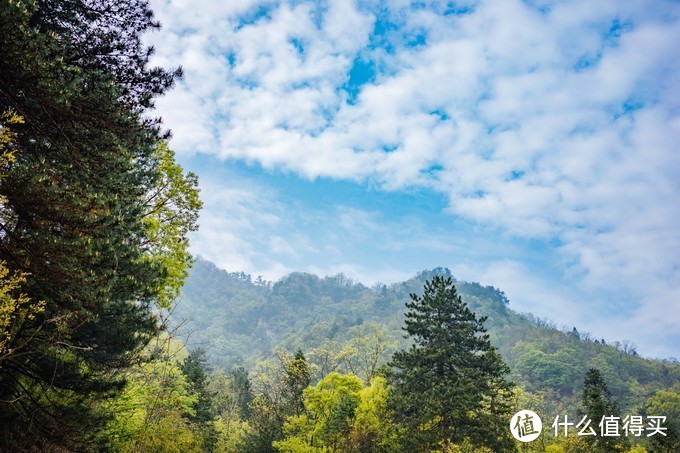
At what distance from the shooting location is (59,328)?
22.5 ft

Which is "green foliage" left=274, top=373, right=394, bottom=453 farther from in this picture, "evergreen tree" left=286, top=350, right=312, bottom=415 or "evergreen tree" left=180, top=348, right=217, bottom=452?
"evergreen tree" left=180, top=348, right=217, bottom=452

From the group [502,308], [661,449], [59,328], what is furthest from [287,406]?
[502,308]

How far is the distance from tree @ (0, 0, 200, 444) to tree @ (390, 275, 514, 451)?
50.5 feet

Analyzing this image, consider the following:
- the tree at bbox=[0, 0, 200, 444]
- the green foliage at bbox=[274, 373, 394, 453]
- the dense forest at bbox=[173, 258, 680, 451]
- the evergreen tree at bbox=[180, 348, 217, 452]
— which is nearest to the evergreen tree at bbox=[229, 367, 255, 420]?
the dense forest at bbox=[173, 258, 680, 451]

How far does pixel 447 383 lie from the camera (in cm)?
1955

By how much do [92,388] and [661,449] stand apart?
3069cm

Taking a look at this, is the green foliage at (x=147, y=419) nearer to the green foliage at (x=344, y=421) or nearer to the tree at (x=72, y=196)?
the tree at (x=72, y=196)

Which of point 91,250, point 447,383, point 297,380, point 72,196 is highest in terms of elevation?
Answer: point 72,196

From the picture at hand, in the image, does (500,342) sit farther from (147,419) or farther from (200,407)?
(147,419)

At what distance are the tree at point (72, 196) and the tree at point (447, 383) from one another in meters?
15.4

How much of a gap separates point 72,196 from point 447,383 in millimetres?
18893

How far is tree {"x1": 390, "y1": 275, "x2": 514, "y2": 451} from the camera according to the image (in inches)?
735

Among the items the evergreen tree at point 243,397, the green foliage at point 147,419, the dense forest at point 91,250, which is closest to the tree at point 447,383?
the dense forest at point 91,250

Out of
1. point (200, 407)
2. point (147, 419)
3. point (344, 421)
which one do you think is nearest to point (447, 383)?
point (344, 421)
